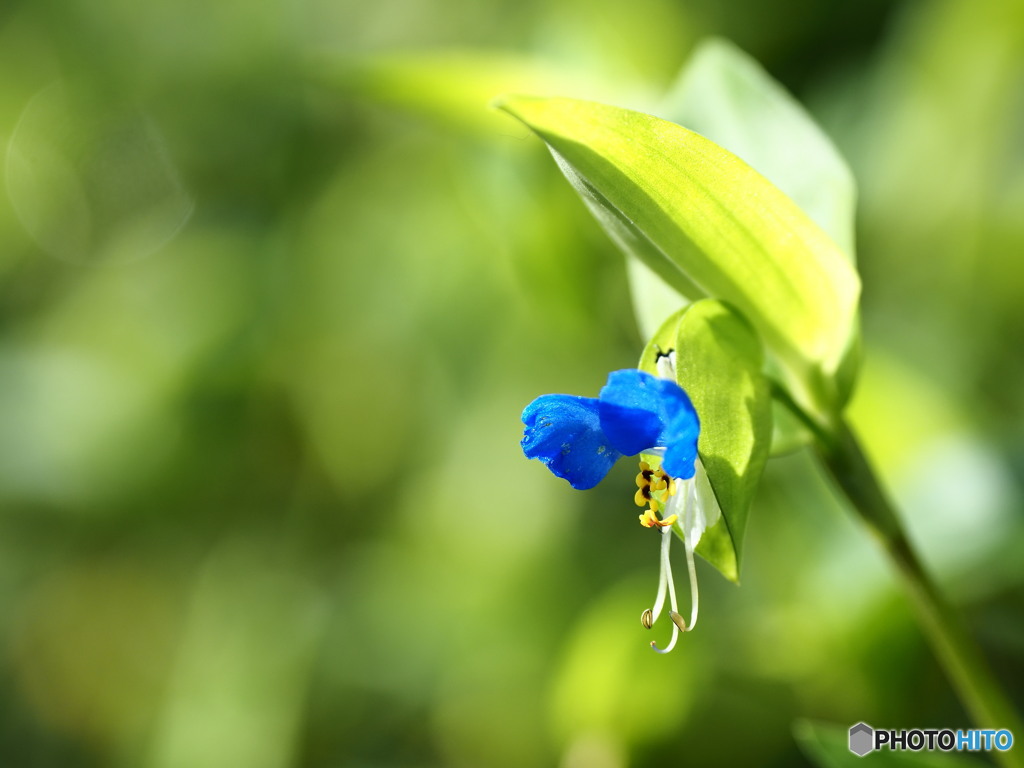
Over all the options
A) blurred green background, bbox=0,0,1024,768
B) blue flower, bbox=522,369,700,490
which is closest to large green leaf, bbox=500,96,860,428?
blue flower, bbox=522,369,700,490

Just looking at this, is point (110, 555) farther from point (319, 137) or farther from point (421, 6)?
point (421, 6)

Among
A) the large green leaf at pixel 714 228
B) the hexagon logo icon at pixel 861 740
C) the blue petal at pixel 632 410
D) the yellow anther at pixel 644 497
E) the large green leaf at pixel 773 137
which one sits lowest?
the hexagon logo icon at pixel 861 740

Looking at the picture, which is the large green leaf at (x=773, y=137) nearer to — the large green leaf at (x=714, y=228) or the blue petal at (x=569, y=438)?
the large green leaf at (x=714, y=228)

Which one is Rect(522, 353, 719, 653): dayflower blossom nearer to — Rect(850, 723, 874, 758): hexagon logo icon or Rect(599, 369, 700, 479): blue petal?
Rect(599, 369, 700, 479): blue petal

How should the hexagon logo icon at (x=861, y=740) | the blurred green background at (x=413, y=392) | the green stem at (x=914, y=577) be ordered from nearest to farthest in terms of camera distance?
the green stem at (x=914, y=577) → the hexagon logo icon at (x=861, y=740) → the blurred green background at (x=413, y=392)

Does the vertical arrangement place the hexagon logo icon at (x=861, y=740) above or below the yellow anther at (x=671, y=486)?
below

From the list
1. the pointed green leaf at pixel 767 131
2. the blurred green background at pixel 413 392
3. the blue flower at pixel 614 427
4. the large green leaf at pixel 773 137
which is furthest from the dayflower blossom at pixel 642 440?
the blurred green background at pixel 413 392
